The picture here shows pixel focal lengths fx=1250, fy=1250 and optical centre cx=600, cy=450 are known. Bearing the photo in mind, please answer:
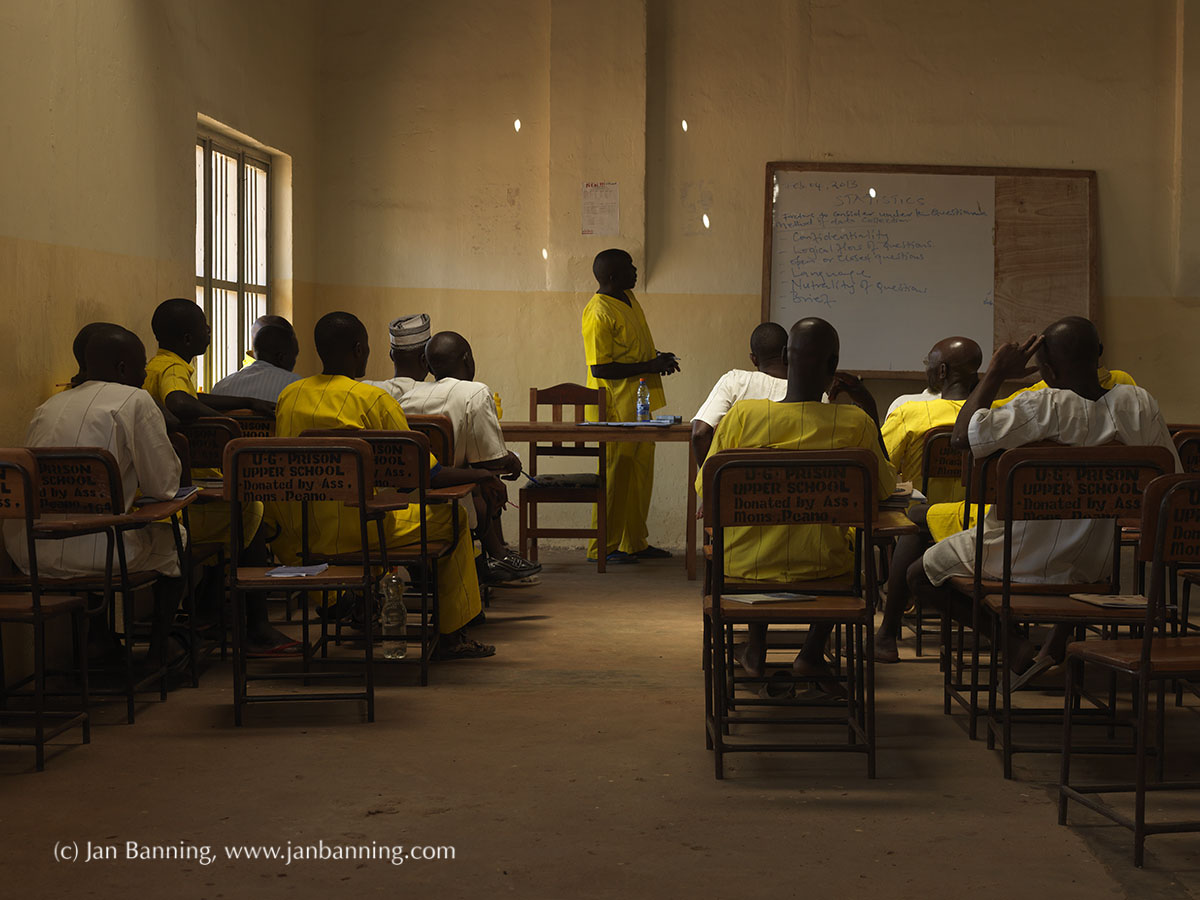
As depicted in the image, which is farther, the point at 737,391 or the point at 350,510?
the point at 737,391

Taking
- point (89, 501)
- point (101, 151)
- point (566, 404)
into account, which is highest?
point (101, 151)

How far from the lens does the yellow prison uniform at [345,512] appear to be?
14.3 ft

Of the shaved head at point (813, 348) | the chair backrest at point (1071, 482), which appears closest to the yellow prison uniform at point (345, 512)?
the shaved head at point (813, 348)

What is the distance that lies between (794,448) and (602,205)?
4.42 meters

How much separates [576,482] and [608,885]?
4.28 metres

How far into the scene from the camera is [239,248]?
6957 millimetres

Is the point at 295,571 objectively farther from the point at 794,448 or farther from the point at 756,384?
the point at 756,384

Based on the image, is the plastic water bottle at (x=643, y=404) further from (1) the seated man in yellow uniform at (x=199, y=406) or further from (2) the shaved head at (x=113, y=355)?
(2) the shaved head at (x=113, y=355)

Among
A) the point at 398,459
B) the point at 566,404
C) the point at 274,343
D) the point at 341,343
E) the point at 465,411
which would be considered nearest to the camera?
the point at 398,459

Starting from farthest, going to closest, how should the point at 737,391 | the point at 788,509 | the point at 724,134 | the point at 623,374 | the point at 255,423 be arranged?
the point at 724,134
the point at 623,374
the point at 737,391
the point at 255,423
the point at 788,509

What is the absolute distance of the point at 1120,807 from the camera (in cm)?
302

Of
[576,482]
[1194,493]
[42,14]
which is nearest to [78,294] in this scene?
[42,14]

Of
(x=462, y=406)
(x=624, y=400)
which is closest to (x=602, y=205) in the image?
(x=624, y=400)

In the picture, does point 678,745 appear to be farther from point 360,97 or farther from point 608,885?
point 360,97
